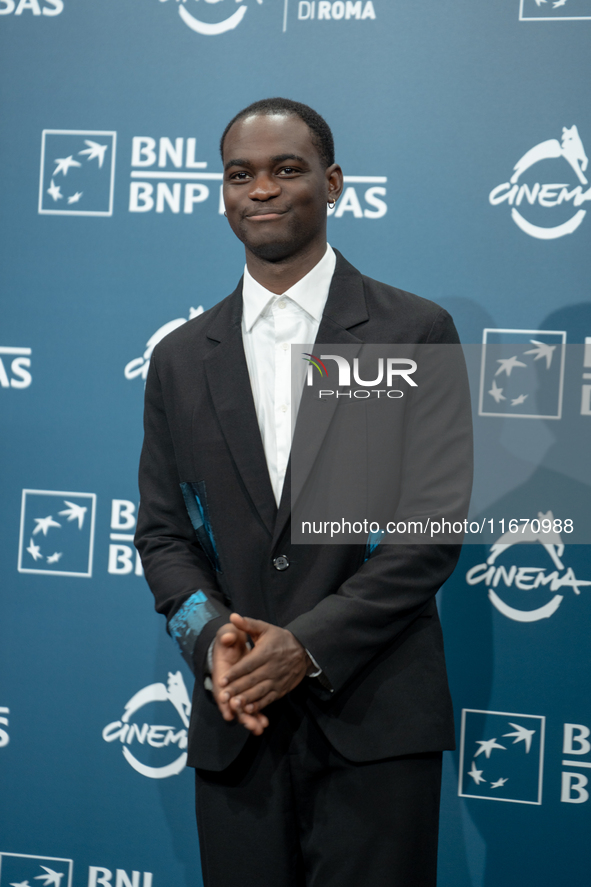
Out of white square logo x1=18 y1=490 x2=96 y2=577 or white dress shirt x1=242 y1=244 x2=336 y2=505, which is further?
white square logo x1=18 y1=490 x2=96 y2=577

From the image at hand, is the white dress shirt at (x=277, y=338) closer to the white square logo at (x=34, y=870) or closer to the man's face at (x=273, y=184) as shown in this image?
the man's face at (x=273, y=184)

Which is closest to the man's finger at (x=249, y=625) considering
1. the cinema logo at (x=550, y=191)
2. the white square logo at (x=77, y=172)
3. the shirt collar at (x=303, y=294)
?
the shirt collar at (x=303, y=294)

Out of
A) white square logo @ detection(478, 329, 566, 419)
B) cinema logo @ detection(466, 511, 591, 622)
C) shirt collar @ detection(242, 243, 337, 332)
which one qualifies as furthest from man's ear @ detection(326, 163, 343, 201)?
cinema logo @ detection(466, 511, 591, 622)

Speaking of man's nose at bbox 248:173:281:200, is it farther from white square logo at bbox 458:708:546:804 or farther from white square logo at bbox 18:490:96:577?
white square logo at bbox 458:708:546:804

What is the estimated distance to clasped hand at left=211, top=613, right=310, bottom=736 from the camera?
1.25 metres

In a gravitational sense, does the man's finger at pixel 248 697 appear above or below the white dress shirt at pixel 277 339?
below

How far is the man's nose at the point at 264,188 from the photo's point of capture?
1484mm

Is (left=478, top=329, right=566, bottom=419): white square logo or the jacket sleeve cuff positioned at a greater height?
(left=478, top=329, right=566, bottom=419): white square logo

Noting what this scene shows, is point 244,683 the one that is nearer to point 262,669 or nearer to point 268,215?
point 262,669

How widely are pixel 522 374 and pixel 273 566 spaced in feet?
3.42

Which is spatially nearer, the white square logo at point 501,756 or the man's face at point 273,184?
the man's face at point 273,184

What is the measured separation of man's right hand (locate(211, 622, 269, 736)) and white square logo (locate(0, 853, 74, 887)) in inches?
60.6

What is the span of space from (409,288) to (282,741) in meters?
1.29

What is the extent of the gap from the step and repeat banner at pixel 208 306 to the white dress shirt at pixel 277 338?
709mm
